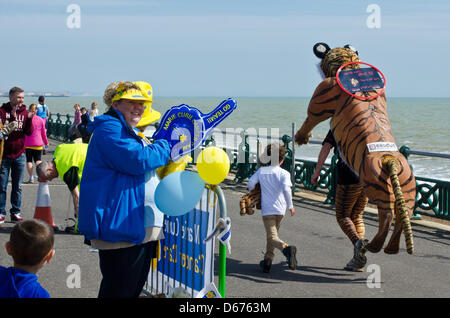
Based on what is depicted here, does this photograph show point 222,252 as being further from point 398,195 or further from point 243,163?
point 243,163

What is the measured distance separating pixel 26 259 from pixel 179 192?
1394mm

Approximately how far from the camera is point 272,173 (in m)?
7.82

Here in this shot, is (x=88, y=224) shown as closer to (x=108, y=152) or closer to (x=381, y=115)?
(x=108, y=152)

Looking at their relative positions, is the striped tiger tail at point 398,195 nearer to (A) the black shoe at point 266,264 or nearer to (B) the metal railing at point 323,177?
(A) the black shoe at point 266,264

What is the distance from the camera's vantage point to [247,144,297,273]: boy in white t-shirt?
773 cm

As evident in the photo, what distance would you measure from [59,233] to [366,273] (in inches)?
175

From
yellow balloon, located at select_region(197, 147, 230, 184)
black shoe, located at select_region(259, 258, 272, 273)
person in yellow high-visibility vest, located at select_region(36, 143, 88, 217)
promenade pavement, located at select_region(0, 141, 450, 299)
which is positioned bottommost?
promenade pavement, located at select_region(0, 141, 450, 299)

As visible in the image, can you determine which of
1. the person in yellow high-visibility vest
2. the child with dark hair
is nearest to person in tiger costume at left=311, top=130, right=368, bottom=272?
the person in yellow high-visibility vest

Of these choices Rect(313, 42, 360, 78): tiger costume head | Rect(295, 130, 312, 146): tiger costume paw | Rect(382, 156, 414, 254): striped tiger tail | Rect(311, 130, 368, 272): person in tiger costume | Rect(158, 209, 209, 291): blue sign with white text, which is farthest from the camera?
Rect(295, 130, 312, 146): tiger costume paw

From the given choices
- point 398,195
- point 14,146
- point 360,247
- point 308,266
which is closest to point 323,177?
point 308,266

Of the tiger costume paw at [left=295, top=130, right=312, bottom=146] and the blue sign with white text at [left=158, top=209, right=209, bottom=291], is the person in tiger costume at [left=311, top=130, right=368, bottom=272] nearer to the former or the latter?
the tiger costume paw at [left=295, top=130, right=312, bottom=146]

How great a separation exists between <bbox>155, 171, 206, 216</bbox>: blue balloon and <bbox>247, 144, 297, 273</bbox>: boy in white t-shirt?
2.84m

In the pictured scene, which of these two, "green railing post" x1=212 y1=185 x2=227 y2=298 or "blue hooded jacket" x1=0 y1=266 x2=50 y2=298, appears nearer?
"blue hooded jacket" x1=0 y1=266 x2=50 y2=298
